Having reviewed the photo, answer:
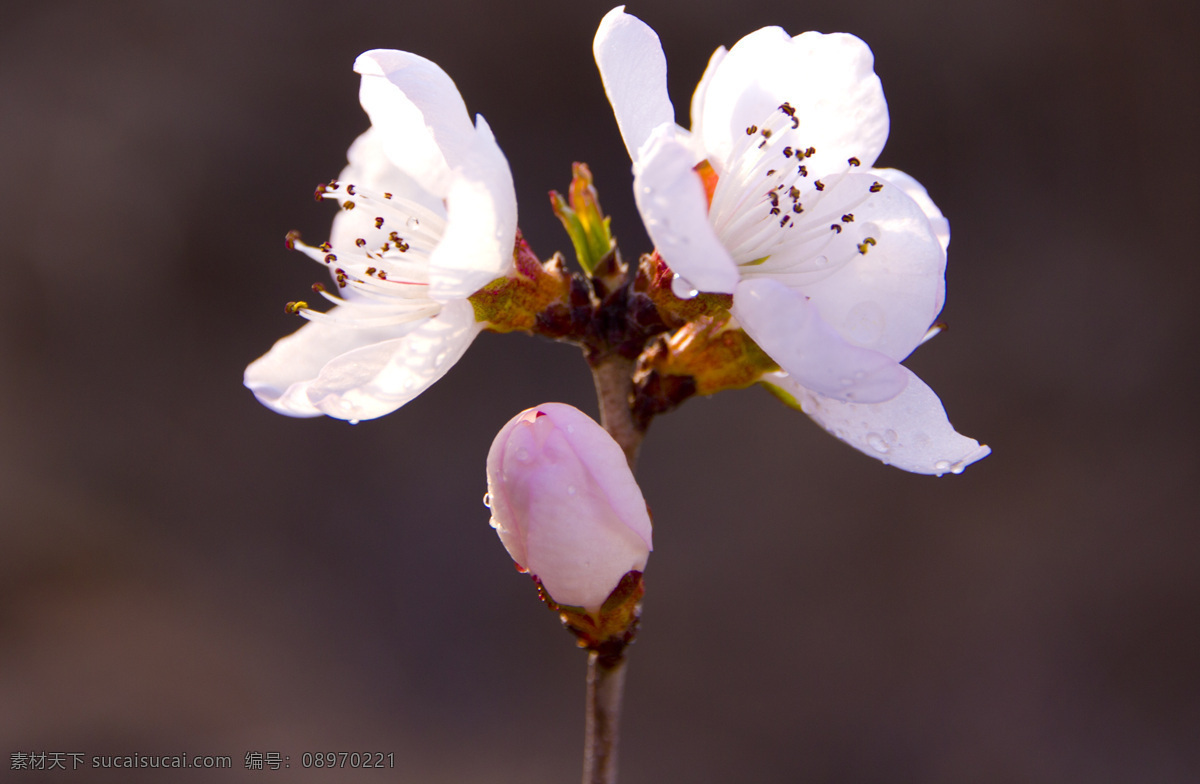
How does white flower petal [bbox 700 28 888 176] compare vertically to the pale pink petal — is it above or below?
above

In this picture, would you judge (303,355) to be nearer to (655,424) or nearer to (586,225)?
(586,225)

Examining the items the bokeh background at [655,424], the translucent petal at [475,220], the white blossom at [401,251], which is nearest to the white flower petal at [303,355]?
the white blossom at [401,251]

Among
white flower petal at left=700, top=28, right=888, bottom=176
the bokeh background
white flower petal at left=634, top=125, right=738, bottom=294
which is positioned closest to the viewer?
white flower petal at left=634, top=125, right=738, bottom=294

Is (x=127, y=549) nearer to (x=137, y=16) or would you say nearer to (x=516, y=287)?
(x=137, y=16)

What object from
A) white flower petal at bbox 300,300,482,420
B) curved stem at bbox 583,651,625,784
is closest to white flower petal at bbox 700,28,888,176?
white flower petal at bbox 300,300,482,420

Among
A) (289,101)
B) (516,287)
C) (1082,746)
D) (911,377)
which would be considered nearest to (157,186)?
(289,101)

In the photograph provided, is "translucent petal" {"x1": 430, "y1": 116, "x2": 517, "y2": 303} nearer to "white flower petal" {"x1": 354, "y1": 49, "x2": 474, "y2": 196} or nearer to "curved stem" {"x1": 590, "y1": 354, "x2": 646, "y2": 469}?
"white flower petal" {"x1": 354, "y1": 49, "x2": 474, "y2": 196}

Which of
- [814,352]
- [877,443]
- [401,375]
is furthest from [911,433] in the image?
[401,375]
